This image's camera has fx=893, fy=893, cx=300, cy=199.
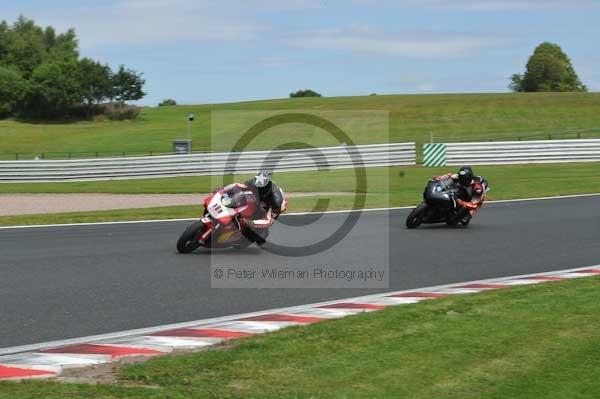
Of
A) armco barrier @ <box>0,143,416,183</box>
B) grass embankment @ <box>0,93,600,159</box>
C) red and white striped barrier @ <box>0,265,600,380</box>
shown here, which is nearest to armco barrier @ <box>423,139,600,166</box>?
armco barrier @ <box>0,143,416,183</box>

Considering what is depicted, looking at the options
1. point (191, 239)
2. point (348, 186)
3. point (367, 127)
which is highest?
point (367, 127)

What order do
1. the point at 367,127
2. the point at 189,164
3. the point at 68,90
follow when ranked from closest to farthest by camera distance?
the point at 189,164, the point at 367,127, the point at 68,90

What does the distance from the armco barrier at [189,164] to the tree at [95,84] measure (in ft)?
136

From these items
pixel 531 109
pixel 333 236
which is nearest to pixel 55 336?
pixel 333 236

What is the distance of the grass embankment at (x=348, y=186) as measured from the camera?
2091 cm

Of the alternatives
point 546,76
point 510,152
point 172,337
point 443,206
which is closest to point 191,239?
point 443,206

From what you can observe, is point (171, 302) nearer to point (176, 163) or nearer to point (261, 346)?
point (261, 346)

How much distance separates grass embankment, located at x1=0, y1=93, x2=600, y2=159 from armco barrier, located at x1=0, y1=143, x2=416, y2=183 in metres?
10.2

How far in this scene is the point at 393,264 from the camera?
12.9 meters

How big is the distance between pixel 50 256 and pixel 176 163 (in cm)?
2188

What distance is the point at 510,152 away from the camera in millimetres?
38438

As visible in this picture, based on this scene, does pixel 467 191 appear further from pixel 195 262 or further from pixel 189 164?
pixel 189 164

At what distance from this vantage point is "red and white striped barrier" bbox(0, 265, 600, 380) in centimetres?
674

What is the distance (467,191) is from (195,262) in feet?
22.1
